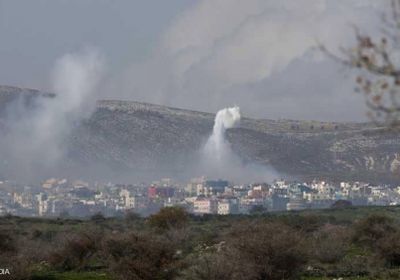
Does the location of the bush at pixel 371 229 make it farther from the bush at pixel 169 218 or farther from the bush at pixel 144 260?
the bush at pixel 144 260

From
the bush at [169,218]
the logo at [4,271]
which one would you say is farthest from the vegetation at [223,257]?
the bush at [169,218]

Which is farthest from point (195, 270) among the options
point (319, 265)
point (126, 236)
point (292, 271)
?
point (319, 265)

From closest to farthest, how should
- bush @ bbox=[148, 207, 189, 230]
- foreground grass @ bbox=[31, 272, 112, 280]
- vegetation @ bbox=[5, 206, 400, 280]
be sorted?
vegetation @ bbox=[5, 206, 400, 280] → foreground grass @ bbox=[31, 272, 112, 280] → bush @ bbox=[148, 207, 189, 230]

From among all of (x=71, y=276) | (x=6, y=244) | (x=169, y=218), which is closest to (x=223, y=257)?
(x=71, y=276)

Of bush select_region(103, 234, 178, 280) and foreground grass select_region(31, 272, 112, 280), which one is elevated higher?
bush select_region(103, 234, 178, 280)

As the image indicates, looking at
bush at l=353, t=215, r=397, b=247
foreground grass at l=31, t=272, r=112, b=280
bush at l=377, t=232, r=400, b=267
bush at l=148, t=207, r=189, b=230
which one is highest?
bush at l=148, t=207, r=189, b=230

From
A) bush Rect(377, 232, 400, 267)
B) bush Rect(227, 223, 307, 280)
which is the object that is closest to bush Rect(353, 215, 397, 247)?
bush Rect(377, 232, 400, 267)

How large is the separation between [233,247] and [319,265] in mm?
10968

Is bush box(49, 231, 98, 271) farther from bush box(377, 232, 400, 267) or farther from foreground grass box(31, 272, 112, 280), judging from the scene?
bush box(377, 232, 400, 267)

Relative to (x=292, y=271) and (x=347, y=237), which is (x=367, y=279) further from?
(x=347, y=237)

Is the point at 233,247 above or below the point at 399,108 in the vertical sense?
below

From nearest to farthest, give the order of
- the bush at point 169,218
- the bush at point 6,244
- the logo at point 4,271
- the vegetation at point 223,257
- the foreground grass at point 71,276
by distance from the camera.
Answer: the vegetation at point 223,257
the logo at point 4,271
the foreground grass at point 71,276
the bush at point 6,244
the bush at point 169,218

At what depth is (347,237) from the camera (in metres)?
47.0

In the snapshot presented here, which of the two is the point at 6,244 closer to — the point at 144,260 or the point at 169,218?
the point at 144,260
